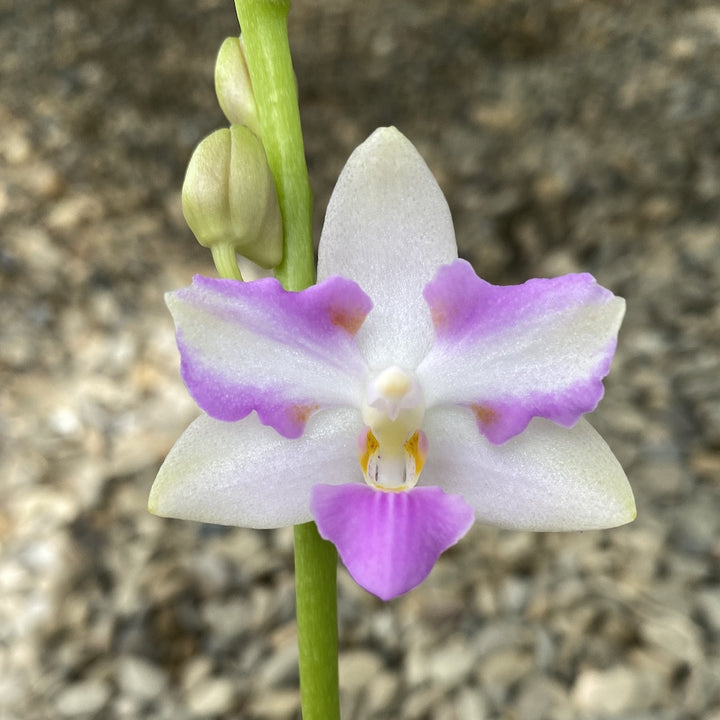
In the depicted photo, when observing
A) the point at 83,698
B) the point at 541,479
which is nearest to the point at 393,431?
the point at 541,479

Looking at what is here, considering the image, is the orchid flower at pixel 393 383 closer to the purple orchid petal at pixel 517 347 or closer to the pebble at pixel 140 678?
the purple orchid petal at pixel 517 347

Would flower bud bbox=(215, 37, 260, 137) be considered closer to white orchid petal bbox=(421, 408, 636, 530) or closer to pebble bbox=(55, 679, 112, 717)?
white orchid petal bbox=(421, 408, 636, 530)

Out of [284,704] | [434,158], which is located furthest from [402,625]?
[434,158]

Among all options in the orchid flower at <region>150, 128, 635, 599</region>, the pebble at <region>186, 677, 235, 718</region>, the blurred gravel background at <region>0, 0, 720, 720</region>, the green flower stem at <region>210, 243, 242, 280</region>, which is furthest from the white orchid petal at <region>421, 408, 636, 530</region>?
the pebble at <region>186, 677, 235, 718</region>

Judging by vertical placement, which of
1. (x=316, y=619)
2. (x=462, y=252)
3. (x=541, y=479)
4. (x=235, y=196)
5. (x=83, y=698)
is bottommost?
(x=83, y=698)

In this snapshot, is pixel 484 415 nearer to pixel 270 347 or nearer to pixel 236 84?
pixel 270 347

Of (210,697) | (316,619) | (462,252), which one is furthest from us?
(462,252)

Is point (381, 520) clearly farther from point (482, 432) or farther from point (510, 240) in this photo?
point (510, 240)

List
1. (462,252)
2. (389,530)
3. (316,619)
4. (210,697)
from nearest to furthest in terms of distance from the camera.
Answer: (389,530) → (316,619) → (210,697) → (462,252)
